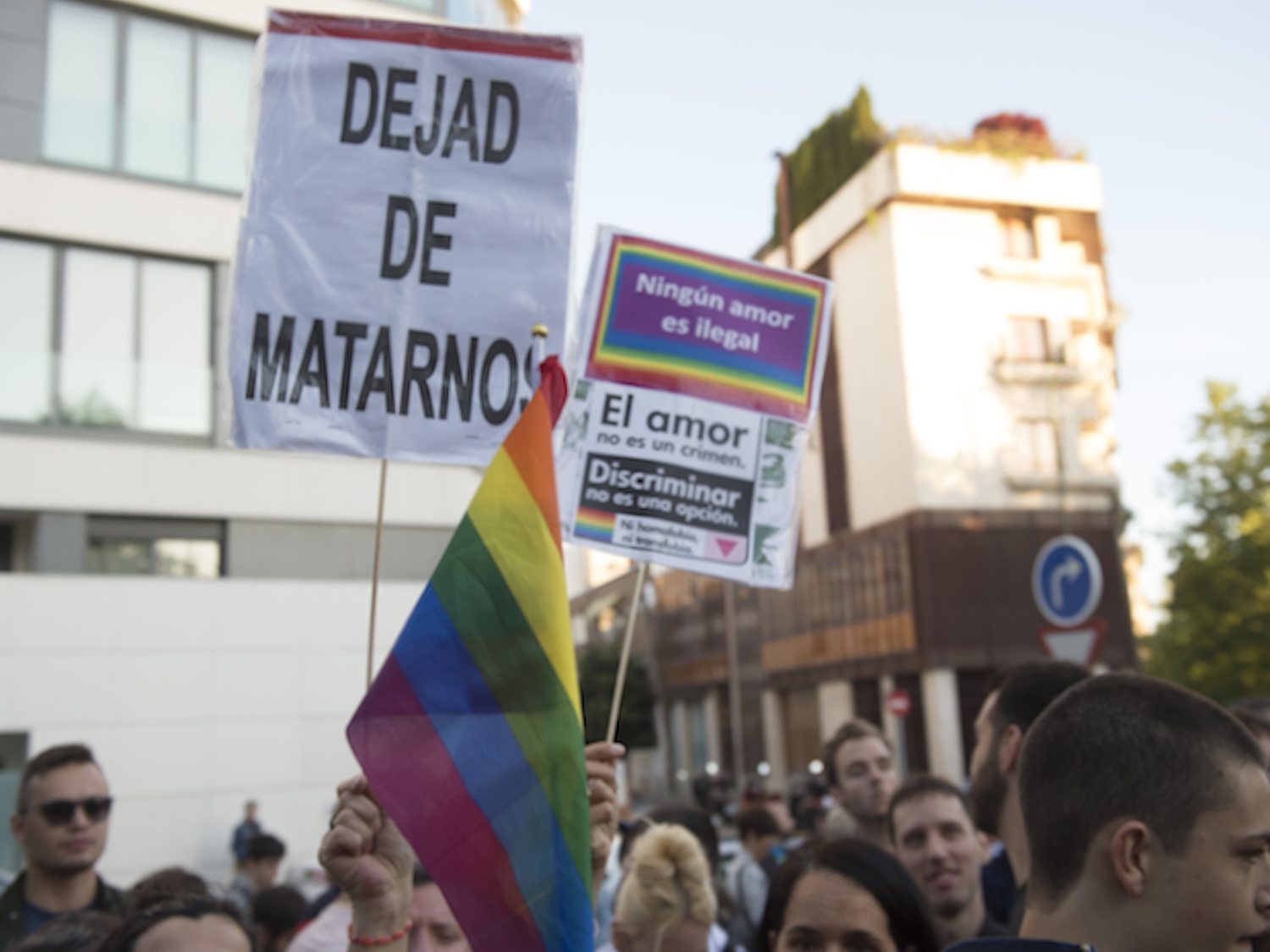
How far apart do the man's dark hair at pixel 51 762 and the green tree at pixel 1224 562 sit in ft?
106

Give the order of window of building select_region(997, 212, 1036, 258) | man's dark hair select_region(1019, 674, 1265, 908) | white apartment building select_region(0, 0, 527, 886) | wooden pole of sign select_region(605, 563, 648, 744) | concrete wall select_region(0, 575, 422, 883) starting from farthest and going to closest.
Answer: window of building select_region(997, 212, 1036, 258)
white apartment building select_region(0, 0, 527, 886)
concrete wall select_region(0, 575, 422, 883)
wooden pole of sign select_region(605, 563, 648, 744)
man's dark hair select_region(1019, 674, 1265, 908)

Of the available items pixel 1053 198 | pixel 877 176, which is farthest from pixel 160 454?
pixel 1053 198

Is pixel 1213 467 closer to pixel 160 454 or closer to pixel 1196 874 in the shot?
pixel 160 454

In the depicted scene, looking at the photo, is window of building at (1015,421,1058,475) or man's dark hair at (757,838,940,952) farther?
window of building at (1015,421,1058,475)

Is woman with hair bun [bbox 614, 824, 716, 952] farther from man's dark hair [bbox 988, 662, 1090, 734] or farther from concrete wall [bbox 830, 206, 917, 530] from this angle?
concrete wall [bbox 830, 206, 917, 530]

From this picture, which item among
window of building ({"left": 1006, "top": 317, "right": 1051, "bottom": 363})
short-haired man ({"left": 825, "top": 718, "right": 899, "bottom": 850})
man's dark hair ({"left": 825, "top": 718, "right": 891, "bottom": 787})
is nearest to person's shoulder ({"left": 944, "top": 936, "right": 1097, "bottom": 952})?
short-haired man ({"left": 825, "top": 718, "right": 899, "bottom": 850})

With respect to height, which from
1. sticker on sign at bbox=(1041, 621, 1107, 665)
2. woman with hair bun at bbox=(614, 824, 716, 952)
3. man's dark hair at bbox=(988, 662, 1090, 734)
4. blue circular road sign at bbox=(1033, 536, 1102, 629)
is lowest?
woman with hair bun at bbox=(614, 824, 716, 952)

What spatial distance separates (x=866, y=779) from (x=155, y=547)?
12.7 m

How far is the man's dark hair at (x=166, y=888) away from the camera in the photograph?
12.5ft

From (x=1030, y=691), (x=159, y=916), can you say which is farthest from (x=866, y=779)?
(x=159, y=916)

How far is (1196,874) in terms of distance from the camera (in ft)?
6.93

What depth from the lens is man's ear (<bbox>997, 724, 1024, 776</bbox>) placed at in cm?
364

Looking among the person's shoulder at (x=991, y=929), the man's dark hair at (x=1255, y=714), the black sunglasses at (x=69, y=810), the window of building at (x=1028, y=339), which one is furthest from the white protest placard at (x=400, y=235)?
the window of building at (x=1028, y=339)

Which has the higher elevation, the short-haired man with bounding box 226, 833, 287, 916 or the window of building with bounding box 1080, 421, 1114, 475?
the window of building with bounding box 1080, 421, 1114, 475
